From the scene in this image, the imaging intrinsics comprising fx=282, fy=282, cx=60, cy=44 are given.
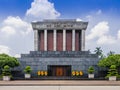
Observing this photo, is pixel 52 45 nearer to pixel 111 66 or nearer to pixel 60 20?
pixel 60 20

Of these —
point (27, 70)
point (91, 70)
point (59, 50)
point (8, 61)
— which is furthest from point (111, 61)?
point (8, 61)

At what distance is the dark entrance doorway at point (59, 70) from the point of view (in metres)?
38.8

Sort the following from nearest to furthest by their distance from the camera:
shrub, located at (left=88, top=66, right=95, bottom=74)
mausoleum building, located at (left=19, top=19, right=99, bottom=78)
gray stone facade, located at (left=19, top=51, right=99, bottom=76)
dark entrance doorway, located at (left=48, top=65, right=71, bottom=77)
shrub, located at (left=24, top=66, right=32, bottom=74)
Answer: shrub, located at (left=88, top=66, right=95, bottom=74), shrub, located at (left=24, top=66, right=32, bottom=74), gray stone facade, located at (left=19, top=51, right=99, bottom=76), mausoleum building, located at (left=19, top=19, right=99, bottom=78), dark entrance doorway, located at (left=48, top=65, right=71, bottom=77)

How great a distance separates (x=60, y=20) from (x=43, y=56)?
28.1 ft

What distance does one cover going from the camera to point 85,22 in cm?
4459

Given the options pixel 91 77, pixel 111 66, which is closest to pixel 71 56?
pixel 91 77

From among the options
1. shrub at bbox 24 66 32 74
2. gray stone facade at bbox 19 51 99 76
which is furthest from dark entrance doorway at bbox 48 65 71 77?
shrub at bbox 24 66 32 74

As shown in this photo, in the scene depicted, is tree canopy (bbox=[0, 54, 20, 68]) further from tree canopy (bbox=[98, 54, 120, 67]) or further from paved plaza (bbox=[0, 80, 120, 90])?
tree canopy (bbox=[98, 54, 120, 67])

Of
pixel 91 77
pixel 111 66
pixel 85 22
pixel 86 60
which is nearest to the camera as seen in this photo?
pixel 111 66

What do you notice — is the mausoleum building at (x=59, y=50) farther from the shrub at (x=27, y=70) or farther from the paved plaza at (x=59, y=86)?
the paved plaza at (x=59, y=86)

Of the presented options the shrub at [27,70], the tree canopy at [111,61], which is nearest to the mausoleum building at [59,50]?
the shrub at [27,70]

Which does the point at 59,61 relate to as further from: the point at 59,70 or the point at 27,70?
the point at 27,70

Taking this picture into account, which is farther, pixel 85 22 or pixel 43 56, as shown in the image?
pixel 85 22

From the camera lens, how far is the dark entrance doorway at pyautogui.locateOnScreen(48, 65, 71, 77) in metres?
38.8
